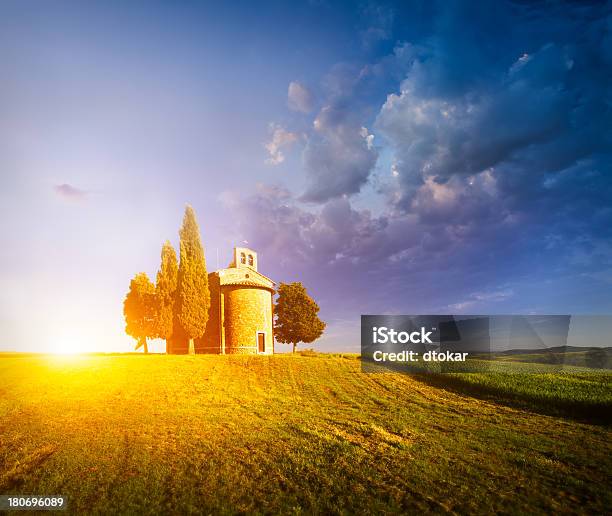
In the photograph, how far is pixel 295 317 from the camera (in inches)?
2080

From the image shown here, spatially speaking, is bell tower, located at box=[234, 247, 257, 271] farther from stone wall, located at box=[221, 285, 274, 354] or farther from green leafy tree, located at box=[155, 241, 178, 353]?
green leafy tree, located at box=[155, 241, 178, 353]

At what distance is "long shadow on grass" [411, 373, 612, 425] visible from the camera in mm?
19034

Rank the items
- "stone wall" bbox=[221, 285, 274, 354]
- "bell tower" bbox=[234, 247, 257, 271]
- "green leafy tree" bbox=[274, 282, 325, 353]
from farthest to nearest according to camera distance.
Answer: "green leafy tree" bbox=[274, 282, 325, 353] → "bell tower" bbox=[234, 247, 257, 271] → "stone wall" bbox=[221, 285, 274, 354]

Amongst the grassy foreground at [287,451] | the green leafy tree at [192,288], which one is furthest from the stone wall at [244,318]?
the grassy foreground at [287,451]

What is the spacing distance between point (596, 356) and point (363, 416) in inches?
1545

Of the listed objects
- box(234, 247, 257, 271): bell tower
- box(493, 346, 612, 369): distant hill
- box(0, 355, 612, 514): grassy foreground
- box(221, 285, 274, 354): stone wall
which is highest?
box(234, 247, 257, 271): bell tower

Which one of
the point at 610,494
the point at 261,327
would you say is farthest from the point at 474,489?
the point at 261,327

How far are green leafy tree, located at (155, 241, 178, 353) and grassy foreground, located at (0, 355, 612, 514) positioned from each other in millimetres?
16775

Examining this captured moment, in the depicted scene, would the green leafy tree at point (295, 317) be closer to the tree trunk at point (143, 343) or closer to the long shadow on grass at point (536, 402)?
the tree trunk at point (143, 343)

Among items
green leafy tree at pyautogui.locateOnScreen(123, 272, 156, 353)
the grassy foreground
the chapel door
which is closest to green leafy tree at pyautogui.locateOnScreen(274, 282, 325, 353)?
the chapel door

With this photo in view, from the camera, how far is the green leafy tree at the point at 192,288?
132 ft

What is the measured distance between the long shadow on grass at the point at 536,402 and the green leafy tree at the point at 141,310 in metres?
31.6

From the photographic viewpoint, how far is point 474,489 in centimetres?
992

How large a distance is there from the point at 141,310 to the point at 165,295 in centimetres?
449
